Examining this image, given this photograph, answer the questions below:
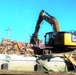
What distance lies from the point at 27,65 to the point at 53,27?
9.58 metres

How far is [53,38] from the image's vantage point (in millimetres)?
28766

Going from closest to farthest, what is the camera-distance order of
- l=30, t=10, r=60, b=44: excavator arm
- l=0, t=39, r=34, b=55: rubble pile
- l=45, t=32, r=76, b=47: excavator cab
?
l=45, t=32, r=76, b=47: excavator cab < l=0, t=39, r=34, b=55: rubble pile < l=30, t=10, r=60, b=44: excavator arm

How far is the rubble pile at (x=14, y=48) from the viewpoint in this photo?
91.3 ft

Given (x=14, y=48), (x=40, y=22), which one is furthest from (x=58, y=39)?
(x=40, y=22)

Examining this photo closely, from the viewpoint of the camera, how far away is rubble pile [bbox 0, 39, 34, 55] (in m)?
27.8

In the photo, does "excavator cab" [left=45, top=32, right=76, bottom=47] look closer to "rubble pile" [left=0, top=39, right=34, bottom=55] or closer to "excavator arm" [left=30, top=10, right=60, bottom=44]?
"rubble pile" [left=0, top=39, right=34, bottom=55]

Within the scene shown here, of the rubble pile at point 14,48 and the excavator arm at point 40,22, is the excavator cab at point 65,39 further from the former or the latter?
the excavator arm at point 40,22

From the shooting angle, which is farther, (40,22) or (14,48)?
(40,22)

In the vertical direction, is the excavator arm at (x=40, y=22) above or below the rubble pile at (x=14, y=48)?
above

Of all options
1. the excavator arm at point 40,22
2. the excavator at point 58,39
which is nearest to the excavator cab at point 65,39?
the excavator at point 58,39

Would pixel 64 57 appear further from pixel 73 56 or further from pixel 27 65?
pixel 27 65

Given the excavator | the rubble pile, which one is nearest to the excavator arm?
the excavator

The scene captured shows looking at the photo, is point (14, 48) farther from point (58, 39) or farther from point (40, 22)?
point (40, 22)

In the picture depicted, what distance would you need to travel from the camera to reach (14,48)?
28.0 meters
